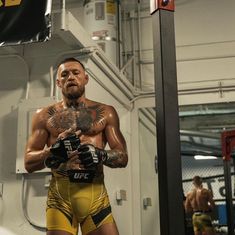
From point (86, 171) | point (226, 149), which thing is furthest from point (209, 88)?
point (86, 171)

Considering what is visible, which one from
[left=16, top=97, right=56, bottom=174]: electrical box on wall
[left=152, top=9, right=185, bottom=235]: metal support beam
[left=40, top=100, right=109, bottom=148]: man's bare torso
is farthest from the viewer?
[left=16, top=97, right=56, bottom=174]: electrical box on wall

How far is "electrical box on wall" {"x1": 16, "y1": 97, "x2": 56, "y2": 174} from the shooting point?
3.92m

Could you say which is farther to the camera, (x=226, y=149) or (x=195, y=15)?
(x=195, y=15)

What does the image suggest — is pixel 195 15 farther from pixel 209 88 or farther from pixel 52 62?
pixel 52 62

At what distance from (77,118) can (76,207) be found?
1.99 feet

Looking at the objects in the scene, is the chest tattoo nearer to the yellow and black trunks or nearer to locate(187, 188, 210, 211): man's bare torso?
the yellow and black trunks

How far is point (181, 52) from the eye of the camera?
5844 millimetres

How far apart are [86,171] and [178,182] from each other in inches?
57.0

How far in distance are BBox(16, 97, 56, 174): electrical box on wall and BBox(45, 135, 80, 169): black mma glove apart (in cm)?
146

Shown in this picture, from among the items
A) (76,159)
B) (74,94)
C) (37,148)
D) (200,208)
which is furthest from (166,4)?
(200,208)

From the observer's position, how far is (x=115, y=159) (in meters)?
2.75

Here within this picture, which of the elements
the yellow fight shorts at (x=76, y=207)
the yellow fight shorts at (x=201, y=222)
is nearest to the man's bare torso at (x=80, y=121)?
the yellow fight shorts at (x=76, y=207)

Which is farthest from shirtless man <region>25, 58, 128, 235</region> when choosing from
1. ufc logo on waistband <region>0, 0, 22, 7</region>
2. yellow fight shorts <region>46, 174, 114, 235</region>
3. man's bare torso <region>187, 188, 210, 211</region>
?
man's bare torso <region>187, 188, 210, 211</region>

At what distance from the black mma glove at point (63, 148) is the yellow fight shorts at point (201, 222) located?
19.9 feet
